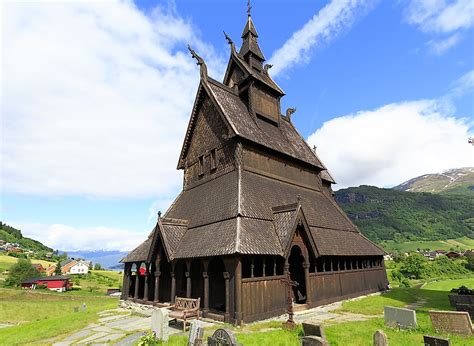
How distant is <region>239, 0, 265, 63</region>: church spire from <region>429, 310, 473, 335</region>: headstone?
24.8 m

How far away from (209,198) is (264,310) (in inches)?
335

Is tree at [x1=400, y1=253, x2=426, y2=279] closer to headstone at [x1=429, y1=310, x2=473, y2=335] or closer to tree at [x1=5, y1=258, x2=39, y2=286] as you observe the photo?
Result: headstone at [x1=429, y1=310, x2=473, y2=335]

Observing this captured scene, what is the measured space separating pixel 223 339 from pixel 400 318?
814cm

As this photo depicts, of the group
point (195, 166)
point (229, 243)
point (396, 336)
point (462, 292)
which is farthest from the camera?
point (195, 166)

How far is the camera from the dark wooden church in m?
16.0

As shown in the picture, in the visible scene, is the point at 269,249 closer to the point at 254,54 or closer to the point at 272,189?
the point at 272,189

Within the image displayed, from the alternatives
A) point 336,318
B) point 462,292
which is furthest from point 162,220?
point 462,292

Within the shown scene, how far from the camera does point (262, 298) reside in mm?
15508

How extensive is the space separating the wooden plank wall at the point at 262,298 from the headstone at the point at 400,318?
205 inches

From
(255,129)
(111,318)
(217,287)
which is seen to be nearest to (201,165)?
(255,129)

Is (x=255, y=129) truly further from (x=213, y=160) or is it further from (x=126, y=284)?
(x=126, y=284)

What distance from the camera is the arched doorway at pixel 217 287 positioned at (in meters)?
18.0

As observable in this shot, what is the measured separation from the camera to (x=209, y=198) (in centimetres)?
2122

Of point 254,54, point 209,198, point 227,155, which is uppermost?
point 254,54
